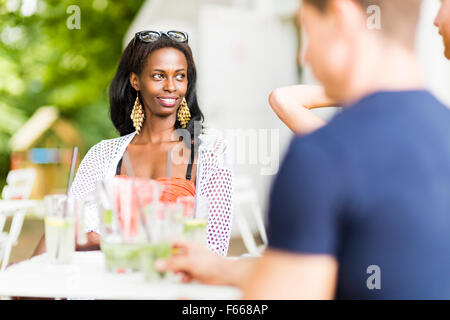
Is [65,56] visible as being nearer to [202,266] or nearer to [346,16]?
[202,266]

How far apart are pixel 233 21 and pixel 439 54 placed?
2913mm

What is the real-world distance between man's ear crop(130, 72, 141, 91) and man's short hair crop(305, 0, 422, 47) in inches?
64.1

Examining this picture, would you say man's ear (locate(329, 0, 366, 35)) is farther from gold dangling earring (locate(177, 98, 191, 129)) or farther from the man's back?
gold dangling earring (locate(177, 98, 191, 129))

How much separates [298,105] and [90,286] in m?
0.78

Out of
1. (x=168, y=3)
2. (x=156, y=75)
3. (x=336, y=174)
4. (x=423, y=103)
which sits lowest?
(x=336, y=174)

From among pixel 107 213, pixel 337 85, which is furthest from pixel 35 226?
pixel 337 85

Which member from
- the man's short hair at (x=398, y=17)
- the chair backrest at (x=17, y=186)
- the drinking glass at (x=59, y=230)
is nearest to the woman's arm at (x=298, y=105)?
the drinking glass at (x=59, y=230)

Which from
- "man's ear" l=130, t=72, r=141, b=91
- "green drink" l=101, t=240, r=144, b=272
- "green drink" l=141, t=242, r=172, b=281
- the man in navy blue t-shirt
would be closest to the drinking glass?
"green drink" l=101, t=240, r=144, b=272

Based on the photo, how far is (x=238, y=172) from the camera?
7289 mm

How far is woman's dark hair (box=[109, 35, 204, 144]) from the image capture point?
2.42 metres

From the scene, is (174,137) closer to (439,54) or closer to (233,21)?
(439,54)

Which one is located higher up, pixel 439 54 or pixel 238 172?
pixel 439 54

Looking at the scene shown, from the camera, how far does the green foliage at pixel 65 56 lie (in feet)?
25.3

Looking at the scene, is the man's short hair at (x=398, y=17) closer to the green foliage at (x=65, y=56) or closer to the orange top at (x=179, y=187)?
the orange top at (x=179, y=187)
